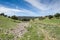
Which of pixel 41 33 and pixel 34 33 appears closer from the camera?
pixel 41 33

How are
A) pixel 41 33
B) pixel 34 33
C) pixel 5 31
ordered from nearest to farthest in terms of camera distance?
pixel 5 31, pixel 41 33, pixel 34 33

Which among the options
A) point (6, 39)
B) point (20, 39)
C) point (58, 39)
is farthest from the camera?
point (58, 39)

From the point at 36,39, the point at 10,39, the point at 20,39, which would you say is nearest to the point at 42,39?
the point at 36,39

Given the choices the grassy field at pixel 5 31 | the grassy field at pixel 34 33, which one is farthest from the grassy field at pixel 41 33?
the grassy field at pixel 5 31

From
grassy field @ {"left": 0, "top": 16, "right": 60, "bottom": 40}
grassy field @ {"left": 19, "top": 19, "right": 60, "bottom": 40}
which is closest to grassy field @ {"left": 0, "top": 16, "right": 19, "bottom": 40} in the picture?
grassy field @ {"left": 0, "top": 16, "right": 60, "bottom": 40}

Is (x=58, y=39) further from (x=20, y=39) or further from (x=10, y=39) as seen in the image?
(x=10, y=39)

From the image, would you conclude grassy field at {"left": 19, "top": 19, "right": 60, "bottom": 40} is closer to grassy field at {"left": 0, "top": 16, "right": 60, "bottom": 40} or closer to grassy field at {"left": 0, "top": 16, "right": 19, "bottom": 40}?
grassy field at {"left": 0, "top": 16, "right": 60, "bottom": 40}

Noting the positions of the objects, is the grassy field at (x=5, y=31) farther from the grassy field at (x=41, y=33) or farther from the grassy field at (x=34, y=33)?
the grassy field at (x=41, y=33)

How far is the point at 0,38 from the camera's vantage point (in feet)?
61.1

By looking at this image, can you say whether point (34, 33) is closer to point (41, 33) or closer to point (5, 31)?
point (41, 33)

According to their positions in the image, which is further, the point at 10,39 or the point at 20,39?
the point at 20,39

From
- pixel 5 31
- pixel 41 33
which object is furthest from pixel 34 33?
pixel 5 31

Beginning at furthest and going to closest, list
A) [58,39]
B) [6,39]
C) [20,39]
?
[58,39] < [20,39] < [6,39]

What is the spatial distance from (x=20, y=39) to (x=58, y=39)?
164 inches
